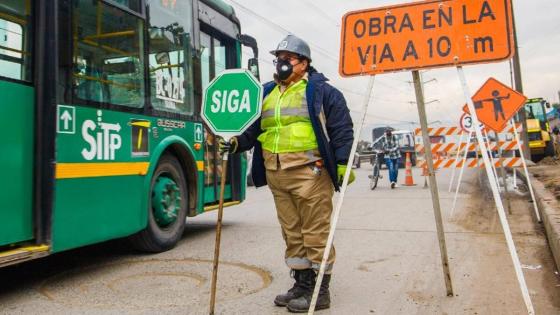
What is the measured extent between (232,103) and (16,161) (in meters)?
1.81

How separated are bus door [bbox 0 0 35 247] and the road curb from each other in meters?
4.78

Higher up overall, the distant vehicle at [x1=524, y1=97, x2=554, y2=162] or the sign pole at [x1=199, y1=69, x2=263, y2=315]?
the distant vehicle at [x1=524, y1=97, x2=554, y2=162]

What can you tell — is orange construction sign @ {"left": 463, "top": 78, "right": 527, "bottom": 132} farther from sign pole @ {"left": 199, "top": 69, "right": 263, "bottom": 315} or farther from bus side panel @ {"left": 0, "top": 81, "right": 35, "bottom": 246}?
bus side panel @ {"left": 0, "top": 81, "right": 35, "bottom": 246}

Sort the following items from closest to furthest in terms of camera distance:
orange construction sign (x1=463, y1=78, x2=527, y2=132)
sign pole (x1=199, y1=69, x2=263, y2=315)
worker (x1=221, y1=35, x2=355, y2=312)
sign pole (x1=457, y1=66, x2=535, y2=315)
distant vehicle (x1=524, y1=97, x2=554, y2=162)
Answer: sign pole (x1=457, y1=66, x2=535, y2=315)
sign pole (x1=199, y1=69, x2=263, y2=315)
worker (x1=221, y1=35, x2=355, y2=312)
orange construction sign (x1=463, y1=78, x2=527, y2=132)
distant vehicle (x1=524, y1=97, x2=554, y2=162)

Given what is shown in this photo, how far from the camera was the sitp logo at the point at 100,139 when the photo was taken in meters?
4.87

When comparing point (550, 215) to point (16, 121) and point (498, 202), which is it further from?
point (16, 121)

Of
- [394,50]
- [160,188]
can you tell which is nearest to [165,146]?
[160,188]

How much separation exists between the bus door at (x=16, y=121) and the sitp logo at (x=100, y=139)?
52 cm

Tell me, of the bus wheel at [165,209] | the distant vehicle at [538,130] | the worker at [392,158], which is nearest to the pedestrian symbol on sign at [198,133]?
the bus wheel at [165,209]

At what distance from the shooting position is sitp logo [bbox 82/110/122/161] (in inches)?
192

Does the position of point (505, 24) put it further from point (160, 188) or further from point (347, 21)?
point (160, 188)

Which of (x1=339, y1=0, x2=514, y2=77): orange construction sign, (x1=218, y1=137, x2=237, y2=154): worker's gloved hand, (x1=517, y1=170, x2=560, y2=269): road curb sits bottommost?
(x1=517, y1=170, x2=560, y2=269): road curb

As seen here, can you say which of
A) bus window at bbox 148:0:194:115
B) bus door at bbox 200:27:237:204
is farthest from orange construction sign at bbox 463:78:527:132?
bus window at bbox 148:0:194:115

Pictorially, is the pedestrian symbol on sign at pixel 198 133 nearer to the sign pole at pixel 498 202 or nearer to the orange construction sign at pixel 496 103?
the sign pole at pixel 498 202
